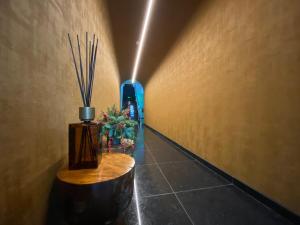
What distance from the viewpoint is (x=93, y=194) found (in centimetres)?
78

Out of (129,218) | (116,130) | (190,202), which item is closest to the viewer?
(129,218)

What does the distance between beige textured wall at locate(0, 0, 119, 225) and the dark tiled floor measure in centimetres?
77

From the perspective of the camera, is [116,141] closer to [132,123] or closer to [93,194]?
[132,123]

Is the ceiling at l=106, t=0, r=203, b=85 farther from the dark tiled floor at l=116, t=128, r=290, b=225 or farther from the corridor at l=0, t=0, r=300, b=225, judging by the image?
the dark tiled floor at l=116, t=128, r=290, b=225

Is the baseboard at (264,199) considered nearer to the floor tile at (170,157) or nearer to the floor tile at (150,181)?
the floor tile at (170,157)

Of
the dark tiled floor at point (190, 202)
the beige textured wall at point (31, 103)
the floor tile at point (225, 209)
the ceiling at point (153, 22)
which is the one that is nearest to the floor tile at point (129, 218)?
the dark tiled floor at point (190, 202)

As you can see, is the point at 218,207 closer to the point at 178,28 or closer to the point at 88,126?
the point at 88,126

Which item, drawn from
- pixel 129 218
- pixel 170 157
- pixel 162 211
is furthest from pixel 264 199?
pixel 170 157

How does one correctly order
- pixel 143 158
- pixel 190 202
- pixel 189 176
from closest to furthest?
pixel 190 202 → pixel 189 176 → pixel 143 158

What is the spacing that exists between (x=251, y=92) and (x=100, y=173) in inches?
67.6

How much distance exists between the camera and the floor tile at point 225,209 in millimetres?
1193

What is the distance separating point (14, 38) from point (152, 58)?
4.65 meters

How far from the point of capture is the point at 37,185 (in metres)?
0.78

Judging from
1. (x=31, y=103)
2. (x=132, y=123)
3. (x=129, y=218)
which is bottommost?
(x=129, y=218)
